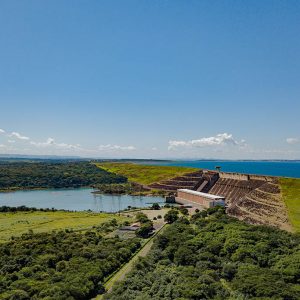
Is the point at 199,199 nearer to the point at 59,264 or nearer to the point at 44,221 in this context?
the point at 44,221

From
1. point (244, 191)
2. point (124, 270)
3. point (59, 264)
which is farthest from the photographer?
point (244, 191)

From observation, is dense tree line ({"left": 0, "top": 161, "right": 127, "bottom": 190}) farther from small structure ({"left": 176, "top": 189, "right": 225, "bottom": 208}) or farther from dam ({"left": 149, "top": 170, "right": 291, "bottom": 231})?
small structure ({"left": 176, "top": 189, "right": 225, "bottom": 208})

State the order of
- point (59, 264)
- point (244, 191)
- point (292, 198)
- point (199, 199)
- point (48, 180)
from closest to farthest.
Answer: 1. point (59, 264)
2. point (292, 198)
3. point (244, 191)
4. point (199, 199)
5. point (48, 180)

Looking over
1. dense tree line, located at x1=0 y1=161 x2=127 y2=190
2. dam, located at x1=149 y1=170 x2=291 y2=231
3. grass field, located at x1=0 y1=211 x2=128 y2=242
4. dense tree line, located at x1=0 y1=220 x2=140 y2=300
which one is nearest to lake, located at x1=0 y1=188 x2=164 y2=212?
grass field, located at x1=0 y1=211 x2=128 y2=242

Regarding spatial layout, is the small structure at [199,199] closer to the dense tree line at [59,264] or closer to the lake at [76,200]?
the lake at [76,200]

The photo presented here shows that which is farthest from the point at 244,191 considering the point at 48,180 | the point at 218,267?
the point at 48,180

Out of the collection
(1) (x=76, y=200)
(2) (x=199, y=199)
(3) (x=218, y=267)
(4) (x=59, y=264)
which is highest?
(2) (x=199, y=199)

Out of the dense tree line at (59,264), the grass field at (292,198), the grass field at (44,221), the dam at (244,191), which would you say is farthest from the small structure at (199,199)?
the dense tree line at (59,264)
